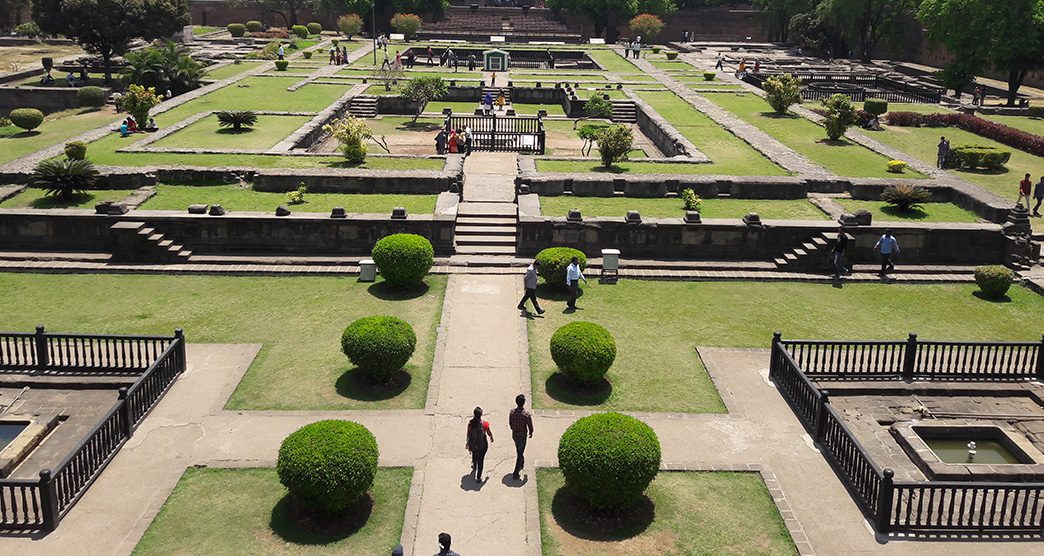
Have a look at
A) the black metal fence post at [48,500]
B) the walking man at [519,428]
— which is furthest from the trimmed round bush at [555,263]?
the black metal fence post at [48,500]

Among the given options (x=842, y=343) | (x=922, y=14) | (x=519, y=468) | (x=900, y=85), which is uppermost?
(x=922, y=14)

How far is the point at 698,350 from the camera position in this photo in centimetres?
1652

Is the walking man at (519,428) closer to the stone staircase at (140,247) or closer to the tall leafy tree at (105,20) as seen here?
the stone staircase at (140,247)

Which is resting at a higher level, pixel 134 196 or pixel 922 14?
pixel 922 14

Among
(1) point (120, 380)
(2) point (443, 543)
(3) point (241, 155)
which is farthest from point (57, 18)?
(2) point (443, 543)

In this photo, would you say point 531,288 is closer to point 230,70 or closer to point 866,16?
point 230,70

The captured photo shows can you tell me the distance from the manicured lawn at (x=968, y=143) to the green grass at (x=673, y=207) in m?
7.35

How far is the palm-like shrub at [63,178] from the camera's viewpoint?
22.5m

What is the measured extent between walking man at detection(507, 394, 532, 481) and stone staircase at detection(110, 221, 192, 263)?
38.8ft

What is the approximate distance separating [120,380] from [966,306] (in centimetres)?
1694

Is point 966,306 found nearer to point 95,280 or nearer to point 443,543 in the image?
point 443,543

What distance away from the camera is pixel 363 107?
39250 millimetres

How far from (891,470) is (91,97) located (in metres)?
39.9

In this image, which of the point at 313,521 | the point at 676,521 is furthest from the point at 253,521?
the point at 676,521
